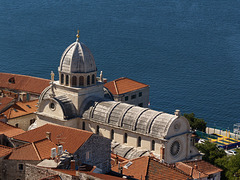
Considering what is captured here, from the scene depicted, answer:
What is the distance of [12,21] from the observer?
196 metres

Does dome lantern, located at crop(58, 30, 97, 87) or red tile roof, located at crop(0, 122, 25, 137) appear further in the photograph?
dome lantern, located at crop(58, 30, 97, 87)

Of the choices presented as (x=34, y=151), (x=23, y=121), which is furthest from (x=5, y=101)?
(x=34, y=151)

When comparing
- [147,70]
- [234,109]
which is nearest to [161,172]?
[234,109]

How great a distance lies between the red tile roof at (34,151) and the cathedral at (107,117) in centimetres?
1644

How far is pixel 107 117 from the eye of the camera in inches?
3145

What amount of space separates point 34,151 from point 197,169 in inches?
758

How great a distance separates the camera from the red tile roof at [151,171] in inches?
2402

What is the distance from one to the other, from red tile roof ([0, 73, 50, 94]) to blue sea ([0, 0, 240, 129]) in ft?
110

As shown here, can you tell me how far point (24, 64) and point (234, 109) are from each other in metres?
58.5

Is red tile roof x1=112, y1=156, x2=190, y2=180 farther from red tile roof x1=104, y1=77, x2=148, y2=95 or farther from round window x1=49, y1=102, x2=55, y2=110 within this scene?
red tile roof x1=104, y1=77, x2=148, y2=95

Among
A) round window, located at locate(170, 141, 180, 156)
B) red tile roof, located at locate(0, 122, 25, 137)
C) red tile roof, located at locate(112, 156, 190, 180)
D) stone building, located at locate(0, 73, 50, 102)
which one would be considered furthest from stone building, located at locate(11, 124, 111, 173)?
stone building, located at locate(0, 73, 50, 102)

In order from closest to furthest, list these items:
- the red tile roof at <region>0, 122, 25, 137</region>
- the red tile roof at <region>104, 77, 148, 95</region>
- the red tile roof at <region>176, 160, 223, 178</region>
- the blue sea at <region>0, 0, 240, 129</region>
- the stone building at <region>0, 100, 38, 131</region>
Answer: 1. the red tile roof at <region>176, 160, 223, 178</region>
2. the red tile roof at <region>0, 122, 25, 137</region>
3. the stone building at <region>0, 100, 38, 131</region>
4. the red tile roof at <region>104, 77, 148, 95</region>
5. the blue sea at <region>0, 0, 240, 129</region>

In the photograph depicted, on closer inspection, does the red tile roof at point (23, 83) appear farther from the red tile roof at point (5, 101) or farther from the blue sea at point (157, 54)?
the blue sea at point (157, 54)

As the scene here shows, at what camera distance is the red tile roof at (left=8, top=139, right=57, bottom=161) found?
58906 mm
